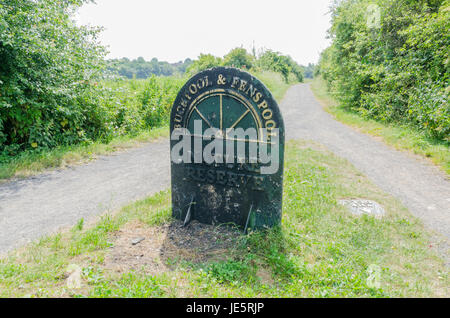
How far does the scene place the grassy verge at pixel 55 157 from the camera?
5757 mm

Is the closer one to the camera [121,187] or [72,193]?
[72,193]

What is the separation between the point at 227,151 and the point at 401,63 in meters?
10.2

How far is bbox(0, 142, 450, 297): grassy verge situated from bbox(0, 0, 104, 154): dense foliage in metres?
3.86

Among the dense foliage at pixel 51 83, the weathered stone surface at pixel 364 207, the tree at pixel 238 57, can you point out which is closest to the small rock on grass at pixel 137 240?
the weathered stone surface at pixel 364 207

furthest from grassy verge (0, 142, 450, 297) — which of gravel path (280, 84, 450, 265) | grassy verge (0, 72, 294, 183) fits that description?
grassy verge (0, 72, 294, 183)

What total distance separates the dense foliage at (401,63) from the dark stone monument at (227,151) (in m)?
6.64

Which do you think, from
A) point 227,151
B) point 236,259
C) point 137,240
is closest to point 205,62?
point 227,151

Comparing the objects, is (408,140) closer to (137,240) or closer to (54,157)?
(137,240)

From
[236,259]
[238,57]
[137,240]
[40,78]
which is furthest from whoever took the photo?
[238,57]

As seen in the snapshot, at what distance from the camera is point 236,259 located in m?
3.14

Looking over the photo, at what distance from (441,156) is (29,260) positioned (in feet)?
26.3

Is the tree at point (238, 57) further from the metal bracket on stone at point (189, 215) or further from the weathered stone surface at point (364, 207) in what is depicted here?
the metal bracket on stone at point (189, 215)

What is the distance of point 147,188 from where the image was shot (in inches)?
215

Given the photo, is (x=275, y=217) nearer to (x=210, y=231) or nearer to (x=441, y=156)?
(x=210, y=231)
